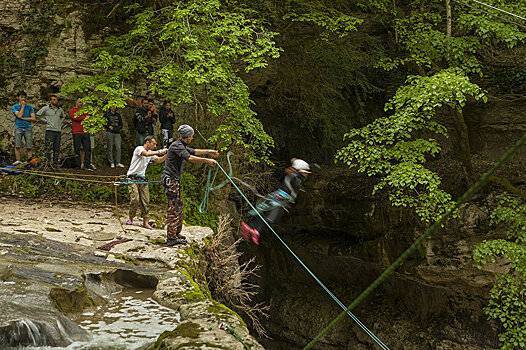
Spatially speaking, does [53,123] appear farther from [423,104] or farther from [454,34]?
[454,34]

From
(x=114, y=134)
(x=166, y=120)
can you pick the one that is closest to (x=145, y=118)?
(x=166, y=120)

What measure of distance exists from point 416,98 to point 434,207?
212 cm

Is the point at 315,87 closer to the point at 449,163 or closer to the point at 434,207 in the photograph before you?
the point at 449,163

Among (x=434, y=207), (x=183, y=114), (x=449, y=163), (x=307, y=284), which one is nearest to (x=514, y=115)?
(x=449, y=163)

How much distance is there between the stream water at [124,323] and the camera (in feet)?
16.2

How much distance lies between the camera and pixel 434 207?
10.6 meters

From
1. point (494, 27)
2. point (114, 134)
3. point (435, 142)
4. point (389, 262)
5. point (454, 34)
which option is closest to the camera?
point (494, 27)

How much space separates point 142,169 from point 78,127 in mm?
4538

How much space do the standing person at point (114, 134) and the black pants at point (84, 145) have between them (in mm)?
480

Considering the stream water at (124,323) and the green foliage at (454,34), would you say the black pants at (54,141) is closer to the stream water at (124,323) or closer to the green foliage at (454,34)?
the stream water at (124,323)

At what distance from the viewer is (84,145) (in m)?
13.3

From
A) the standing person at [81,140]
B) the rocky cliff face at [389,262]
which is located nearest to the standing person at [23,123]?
the standing person at [81,140]

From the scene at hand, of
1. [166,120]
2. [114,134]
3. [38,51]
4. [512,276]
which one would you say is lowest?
[512,276]

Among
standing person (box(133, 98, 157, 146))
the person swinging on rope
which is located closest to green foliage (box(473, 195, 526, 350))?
the person swinging on rope
